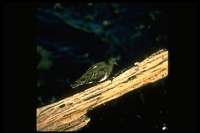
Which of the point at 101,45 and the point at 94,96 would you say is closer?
the point at 94,96

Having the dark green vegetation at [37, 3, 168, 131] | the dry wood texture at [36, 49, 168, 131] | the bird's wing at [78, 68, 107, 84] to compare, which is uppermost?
the dark green vegetation at [37, 3, 168, 131]

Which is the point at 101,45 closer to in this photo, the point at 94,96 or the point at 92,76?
the point at 92,76

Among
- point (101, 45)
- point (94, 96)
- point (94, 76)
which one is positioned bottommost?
point (94, 96)

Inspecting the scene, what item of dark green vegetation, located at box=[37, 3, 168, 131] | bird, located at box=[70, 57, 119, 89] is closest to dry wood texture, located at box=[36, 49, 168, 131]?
bird, located at box=[70, 57, 119, 89]

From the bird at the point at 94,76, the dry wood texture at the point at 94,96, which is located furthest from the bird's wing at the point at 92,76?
the dry wood texture at the point at 94,96

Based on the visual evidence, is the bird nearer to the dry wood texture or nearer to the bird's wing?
the bird's wing

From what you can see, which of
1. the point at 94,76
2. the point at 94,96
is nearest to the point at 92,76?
the point at 94,76

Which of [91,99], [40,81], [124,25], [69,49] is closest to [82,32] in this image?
[69,49]

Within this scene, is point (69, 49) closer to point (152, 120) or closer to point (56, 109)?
point (152, 120)

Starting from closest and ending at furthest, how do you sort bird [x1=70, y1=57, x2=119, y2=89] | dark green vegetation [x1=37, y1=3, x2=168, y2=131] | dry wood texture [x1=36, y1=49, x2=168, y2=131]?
dry wood texture [x1=36, y1=49, x2=168, y2=131] → bird [x1=70, y1=57, x2=119, y2=89] → dark green vegetation [x1=37, y1=3, x2=168, y2=131]
